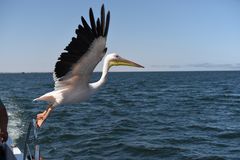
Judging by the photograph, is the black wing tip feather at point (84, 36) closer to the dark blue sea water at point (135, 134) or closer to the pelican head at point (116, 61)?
the pelican head at point (116, 61)

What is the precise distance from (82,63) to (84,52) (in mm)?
217

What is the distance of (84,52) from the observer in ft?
→ 16.5

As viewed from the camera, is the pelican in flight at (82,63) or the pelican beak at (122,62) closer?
the pelican in flight at (82,63)

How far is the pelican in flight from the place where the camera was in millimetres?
4887

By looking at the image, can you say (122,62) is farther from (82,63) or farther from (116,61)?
(82,63)

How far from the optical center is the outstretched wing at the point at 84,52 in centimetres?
487

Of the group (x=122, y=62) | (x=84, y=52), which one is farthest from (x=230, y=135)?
(x=84, y=52)

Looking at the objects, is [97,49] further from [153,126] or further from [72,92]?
[153,126]

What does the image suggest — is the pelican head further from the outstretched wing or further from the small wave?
the small wave

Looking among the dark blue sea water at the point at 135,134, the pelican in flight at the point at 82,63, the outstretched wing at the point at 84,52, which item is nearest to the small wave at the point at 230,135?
the dark blue sea water at the point at 135,134

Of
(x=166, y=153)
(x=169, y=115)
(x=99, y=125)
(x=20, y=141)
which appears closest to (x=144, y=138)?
(x=166, y=153)

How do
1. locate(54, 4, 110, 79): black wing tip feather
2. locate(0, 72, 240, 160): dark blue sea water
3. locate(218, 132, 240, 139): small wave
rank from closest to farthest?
locate(54, 4, 110, 79): black wing tip feather, locate(0, 72, 240, 160): dark blue sea water, locate(218, 132, 240, 139): small wave

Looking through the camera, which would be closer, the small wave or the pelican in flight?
the pelican in flight

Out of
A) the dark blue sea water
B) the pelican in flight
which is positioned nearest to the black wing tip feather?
the pelican in flight
